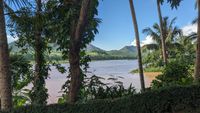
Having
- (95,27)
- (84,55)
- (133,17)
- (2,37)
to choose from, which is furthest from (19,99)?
(133,17)

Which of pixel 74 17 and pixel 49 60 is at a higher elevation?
pixel 74 17

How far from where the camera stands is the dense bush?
8.07 meters

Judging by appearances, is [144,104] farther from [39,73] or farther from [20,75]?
[20,75]

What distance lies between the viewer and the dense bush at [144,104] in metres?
8.07

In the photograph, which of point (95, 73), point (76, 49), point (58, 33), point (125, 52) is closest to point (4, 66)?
point (76, 49)

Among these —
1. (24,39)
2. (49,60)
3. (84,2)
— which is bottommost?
(49,60)

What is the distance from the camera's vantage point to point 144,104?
8.28 meters

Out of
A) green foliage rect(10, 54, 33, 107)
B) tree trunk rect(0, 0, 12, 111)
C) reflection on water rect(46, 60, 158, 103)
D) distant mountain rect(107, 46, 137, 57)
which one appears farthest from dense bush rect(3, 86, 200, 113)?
distant mountain rect(107, 46, 137, 57)

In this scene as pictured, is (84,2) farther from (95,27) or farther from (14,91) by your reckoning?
(14,91)

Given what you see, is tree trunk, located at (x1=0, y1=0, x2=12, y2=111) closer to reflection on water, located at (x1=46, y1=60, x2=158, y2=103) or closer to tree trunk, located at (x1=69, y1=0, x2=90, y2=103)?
→ tree trunk, located at (x1=69, y1=0, x2=90, y2=103)

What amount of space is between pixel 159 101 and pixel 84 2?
10.1ft

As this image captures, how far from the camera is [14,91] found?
1224 cm

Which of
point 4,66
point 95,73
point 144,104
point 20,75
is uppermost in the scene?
point 4,66

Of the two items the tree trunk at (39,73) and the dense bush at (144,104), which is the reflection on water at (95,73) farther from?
the dense bush at (144,104)
